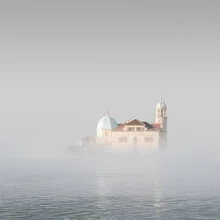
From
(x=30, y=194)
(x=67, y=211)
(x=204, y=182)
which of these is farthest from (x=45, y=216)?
(x=204, y=182)

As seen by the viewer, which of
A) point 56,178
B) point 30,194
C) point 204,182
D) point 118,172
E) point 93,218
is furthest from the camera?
point 118,172

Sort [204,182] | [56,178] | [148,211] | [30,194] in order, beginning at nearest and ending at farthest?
[148,211]
[30,194]
[204,182]
[56,178]

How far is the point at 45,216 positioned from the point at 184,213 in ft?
76.5

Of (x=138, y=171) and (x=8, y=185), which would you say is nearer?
(x=8, y=185)

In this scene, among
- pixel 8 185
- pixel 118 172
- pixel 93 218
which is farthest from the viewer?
pixel 118 172

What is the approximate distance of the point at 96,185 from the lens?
13212cm

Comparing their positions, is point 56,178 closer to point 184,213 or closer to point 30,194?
point 30,194

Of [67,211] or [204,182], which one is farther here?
[204,182]

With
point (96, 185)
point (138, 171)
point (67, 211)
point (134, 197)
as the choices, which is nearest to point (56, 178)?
point (96, 185)

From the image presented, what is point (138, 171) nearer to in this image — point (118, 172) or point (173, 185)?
point (118, 172)

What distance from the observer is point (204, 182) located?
139 metres

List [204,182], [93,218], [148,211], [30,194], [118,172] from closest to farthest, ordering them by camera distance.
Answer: [93,218] < [148,211] < [30,194] < [204,182] < [118,172]

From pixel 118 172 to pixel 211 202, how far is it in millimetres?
69304

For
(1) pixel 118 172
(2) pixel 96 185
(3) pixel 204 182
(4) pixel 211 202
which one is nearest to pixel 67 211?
(4) pixel 211 202
